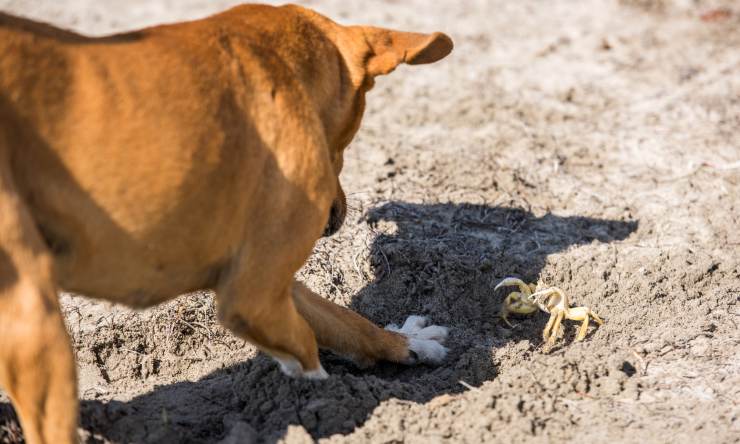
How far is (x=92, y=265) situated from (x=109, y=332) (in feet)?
5.77

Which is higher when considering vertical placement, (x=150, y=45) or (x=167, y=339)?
(x=150, y=45)

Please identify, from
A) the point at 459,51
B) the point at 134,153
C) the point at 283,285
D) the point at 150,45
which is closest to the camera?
the point at 134,153

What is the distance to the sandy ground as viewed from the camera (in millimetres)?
3924

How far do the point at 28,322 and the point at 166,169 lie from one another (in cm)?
70

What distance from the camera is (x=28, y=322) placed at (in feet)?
9.53

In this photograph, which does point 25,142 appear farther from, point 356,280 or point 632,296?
point 632,296

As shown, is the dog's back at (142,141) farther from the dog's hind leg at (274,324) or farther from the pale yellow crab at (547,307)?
the pale yellow crab at (547,307)

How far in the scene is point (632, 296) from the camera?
5.06 meters

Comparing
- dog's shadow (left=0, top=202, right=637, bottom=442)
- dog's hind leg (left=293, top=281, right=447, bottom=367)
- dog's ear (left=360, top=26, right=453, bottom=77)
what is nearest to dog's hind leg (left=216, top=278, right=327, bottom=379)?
dog's shadow (left=0, top=202, right=637, bottom=442)

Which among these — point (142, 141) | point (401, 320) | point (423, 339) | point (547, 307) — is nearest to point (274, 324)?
point (142, 141)

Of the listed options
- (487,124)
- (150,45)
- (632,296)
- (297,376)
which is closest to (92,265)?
(150,45)

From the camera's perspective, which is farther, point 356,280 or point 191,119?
point 356,280

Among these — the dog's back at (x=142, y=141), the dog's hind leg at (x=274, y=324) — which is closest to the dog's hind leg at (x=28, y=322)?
the dog's back at (x=142, y=141)

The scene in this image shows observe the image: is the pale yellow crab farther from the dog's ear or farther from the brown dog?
the dog's ear
